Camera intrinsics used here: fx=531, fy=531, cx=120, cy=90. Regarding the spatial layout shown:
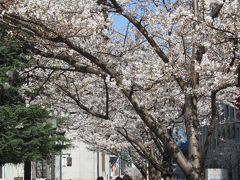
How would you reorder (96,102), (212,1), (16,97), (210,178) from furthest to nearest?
(210,178) → (16,97) → (96,102) → (212,1)

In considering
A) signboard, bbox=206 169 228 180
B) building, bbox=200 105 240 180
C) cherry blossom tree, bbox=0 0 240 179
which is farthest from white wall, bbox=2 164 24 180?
cherry blossom tree, bbox=0 0 240 179

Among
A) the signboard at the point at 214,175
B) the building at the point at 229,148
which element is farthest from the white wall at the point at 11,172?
the signboard at the point at 214,175

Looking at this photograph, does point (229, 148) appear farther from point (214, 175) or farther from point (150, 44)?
point (150, 44)

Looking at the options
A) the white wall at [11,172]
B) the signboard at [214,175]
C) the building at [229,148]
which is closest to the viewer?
the signboard at [214,175]

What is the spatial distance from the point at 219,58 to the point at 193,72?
129 cm

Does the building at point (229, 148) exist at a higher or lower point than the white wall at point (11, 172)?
higher

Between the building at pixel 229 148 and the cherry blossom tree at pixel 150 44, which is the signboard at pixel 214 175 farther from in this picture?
the building at pixel 229 148

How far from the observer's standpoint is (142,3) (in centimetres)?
1048

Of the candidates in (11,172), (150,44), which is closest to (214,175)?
(150,44)

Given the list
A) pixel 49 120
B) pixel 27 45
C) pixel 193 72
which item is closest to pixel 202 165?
pixel 193 72

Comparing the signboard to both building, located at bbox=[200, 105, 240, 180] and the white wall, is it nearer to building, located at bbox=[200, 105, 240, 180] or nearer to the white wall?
building, located at bbox=[200, 105, 240, 180]

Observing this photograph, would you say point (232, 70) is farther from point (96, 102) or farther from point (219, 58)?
point (96, 102)

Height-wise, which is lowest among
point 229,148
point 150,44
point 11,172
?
point 11,172

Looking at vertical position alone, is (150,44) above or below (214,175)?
above
